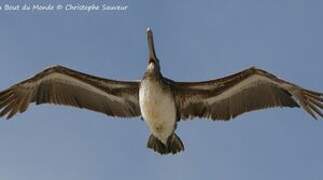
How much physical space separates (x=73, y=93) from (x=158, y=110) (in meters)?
2.20

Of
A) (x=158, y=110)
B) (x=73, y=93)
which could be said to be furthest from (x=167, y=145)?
(x=73, y=93)

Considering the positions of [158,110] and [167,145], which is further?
[167,145]

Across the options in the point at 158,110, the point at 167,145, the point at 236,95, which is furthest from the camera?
the point at 236,95

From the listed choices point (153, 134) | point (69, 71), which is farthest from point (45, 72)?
point (153, 134)

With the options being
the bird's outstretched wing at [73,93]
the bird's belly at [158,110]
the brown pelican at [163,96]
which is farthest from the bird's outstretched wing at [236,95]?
the bird's outstretched wing at [73,93]

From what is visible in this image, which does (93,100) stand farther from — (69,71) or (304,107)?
(304,107)

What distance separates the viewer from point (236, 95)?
97.3 ft

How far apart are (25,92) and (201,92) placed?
3.64m

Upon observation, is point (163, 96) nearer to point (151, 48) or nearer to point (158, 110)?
point (158, 110)

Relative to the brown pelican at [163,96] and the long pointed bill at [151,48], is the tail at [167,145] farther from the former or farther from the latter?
the long pointed bill at [151,48]

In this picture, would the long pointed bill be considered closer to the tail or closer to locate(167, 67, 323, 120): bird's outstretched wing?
locate(167, 67, 323, 120): bird's outstretched wing

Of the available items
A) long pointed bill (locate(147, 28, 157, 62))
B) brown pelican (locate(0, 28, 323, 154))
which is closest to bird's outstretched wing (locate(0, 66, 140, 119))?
brown pelican (locate(0, 28, 323, 154))

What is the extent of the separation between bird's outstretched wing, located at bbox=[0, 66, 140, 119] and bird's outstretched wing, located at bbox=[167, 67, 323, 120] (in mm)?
1052

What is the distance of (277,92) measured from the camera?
29.4 m
